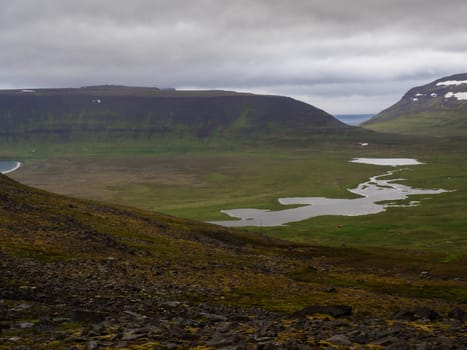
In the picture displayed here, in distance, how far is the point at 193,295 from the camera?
30.5 meters

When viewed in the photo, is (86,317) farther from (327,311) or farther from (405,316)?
(405,316)

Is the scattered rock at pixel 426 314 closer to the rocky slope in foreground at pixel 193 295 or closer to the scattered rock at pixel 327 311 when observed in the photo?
the rocky slope in foreground at pixel 193 295

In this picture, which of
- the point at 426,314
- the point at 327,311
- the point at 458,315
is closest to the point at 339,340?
the point at 327,311

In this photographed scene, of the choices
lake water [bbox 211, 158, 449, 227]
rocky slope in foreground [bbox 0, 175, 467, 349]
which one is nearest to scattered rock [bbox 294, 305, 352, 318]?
rocky slope in foreground [bbox 0, 175, 467, 349]

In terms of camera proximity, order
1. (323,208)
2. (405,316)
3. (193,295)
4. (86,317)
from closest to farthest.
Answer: (86,317) < (405,316) < (193,295) < (323,208)

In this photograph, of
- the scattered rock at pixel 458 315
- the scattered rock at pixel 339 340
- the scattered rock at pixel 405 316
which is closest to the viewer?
the scattered rock at pixel 339 340

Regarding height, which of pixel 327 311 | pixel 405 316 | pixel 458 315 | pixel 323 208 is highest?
pixel 327 311

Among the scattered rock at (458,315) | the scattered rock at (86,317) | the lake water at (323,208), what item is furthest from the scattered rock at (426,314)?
the lake water at (323,208)

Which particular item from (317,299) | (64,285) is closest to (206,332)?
(64,285)

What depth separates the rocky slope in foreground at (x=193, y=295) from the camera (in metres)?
18.9

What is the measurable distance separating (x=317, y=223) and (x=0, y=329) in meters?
116

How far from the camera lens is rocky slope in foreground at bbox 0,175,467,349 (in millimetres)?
18938

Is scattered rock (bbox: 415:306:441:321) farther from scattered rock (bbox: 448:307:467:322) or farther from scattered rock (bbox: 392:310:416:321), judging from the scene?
scattered rock (bbox: 448:307:467:322)

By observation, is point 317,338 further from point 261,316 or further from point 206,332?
point 261,316
